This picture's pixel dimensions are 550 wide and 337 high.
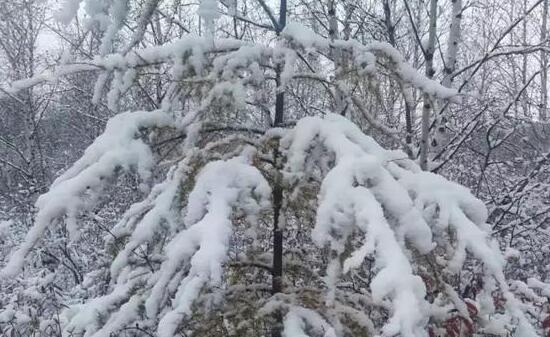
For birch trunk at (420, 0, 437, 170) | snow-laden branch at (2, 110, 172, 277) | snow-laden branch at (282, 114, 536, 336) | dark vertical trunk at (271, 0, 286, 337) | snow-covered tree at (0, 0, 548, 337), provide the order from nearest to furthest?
snow-laden branch at (282, 114, 536, 336) < snow-covered tree at (0, 0, 548, 337) < snow-laden branch at (2, 110, 172, 277) < dark vertical trunk at (271, 0, 286, 337) < birch trunk at (420, 0, 437, 170)

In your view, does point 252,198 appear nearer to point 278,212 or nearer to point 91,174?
point 278,212

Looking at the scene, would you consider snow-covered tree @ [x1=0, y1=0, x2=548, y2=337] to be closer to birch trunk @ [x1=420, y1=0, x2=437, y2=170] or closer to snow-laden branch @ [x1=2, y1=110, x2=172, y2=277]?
snow-laden branch @ [x1=2, y1=110, x2=172, y2=277]

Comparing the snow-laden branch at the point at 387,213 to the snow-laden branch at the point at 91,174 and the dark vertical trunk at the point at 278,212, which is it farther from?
the snow-laden branch at the point at 91,174

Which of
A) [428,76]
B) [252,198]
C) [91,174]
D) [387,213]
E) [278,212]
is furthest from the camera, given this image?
[428,76]

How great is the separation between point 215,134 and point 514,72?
50.7 ft

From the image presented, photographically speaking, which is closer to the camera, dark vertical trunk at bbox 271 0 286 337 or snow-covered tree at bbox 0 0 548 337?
snow-covered tree at bbox 0 0 548 337

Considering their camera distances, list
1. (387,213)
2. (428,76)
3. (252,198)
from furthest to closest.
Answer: (428,76) → (252,198) → (387,213)

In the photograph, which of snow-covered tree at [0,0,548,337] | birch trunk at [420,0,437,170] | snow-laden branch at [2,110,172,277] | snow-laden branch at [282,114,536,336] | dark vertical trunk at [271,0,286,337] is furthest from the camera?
birch trunk at [420,0,437,170]

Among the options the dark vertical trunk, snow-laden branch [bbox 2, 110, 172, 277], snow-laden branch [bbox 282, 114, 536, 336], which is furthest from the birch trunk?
snow-laden branch [bbox 2, 110, 172, 277]

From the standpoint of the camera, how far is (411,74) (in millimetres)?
2242

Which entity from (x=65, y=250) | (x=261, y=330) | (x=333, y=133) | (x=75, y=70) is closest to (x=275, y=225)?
(x=261, y=330)

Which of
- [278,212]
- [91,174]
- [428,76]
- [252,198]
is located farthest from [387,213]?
[428,76]

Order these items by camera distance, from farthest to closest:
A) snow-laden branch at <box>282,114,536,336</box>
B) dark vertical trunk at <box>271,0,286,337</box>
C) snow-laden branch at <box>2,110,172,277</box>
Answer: dark vertical trunk at <box>271,0,286,337</box> → snow-laden branch at <box>2,110,172,277</box> → snow-laden branch at <box>282,114,536,336</box>

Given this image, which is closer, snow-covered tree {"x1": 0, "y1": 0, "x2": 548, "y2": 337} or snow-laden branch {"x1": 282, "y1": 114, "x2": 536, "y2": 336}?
snow-laden branch {"x1": 282, "y1": 114, "x2": 536, "y2": 336}
